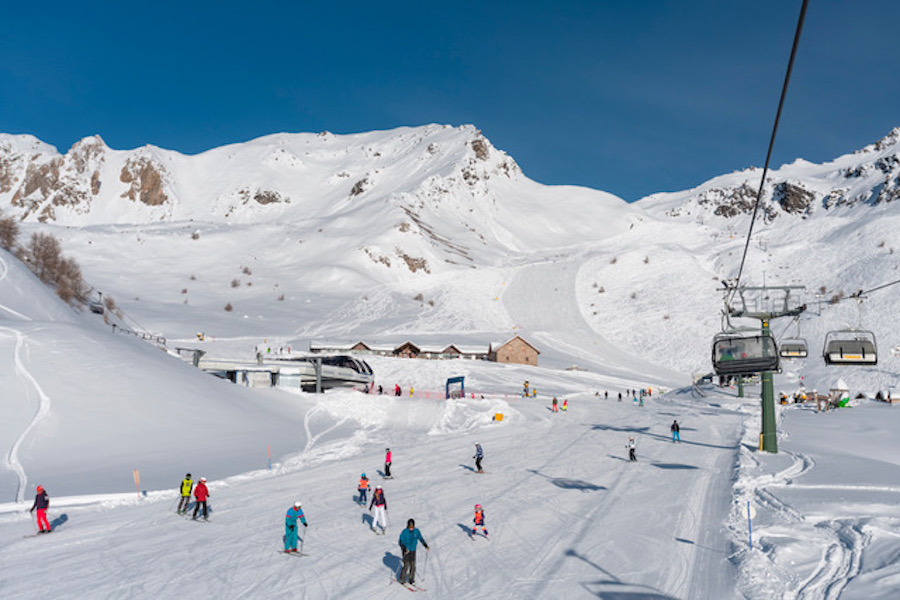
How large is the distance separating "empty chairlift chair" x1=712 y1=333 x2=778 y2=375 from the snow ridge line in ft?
80.4

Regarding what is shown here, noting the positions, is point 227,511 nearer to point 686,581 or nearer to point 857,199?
point 686,581

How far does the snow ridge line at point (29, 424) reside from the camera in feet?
63.8

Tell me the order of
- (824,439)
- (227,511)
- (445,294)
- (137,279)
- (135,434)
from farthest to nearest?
1. (445,294)
2. (137,279)
3. (824,439)
4. (135,434)
5. (227,511)

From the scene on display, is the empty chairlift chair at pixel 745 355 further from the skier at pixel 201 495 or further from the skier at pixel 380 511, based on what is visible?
the skier at pixel 201 495

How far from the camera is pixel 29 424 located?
23.1 meters

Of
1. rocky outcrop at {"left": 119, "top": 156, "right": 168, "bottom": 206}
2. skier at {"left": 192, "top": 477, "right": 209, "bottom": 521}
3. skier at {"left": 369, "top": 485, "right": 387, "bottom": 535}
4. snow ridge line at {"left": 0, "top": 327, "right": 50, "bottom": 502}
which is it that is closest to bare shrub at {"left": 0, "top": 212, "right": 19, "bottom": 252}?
snow ridge line at {"left": 0, "top": 327, "right": 50, "bottom": 502}

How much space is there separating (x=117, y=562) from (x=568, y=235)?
5998 inches

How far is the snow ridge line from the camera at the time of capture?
63.8 feet

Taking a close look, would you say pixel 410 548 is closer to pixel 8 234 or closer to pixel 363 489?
pixel 363 489

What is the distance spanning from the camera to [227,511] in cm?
1783

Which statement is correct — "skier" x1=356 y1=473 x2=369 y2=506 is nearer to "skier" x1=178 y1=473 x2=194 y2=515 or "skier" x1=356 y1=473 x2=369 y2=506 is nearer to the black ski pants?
"skier" x1=178 y1=473 x2=194 y2=515

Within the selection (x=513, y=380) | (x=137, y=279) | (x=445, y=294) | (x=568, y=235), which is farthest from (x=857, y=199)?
(x=137, y=279)

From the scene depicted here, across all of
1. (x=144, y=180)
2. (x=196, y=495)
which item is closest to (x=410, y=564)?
(x=196, y=495)

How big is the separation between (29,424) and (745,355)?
92.1 feet
